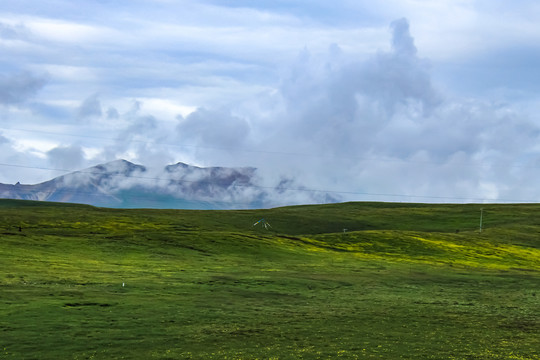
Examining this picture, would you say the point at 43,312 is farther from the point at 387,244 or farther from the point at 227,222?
the point at 227,222

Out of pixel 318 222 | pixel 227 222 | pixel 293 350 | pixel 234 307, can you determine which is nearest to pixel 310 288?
pixel 234 307

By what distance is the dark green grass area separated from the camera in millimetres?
38188

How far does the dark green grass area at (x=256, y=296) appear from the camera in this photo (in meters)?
38.2

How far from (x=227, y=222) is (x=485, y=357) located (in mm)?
126621

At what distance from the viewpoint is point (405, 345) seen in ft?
130

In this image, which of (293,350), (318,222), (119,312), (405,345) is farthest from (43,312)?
(318,222)

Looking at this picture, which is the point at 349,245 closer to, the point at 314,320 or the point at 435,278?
the point at 435,278

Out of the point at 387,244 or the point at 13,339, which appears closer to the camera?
the point at 13,339

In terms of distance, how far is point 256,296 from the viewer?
59.1 m

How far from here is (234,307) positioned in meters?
52.5

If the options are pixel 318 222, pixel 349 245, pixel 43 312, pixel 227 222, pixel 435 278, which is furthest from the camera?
pixel 318 222

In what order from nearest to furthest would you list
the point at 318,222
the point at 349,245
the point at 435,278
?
the point at 435,278, the point at 349,245, the point at 318,222

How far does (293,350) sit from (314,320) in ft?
36.0

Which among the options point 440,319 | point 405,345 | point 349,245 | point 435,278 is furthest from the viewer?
point 349,245
